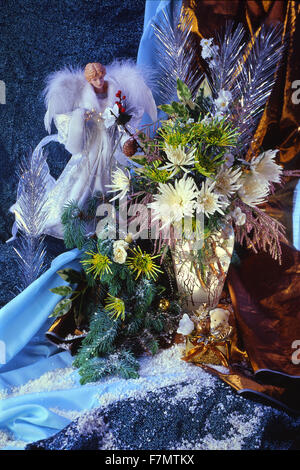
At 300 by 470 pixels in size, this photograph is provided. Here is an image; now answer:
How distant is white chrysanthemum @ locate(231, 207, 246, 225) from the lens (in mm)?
1157

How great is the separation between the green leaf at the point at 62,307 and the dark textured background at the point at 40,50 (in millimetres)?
476

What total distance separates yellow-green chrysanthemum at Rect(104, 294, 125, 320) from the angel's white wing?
63cm

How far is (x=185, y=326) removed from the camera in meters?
1.25

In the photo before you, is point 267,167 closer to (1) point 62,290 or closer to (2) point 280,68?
(2) point 280,68

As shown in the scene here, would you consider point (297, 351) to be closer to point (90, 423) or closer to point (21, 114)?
point (90, 423)

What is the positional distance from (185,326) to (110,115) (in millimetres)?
691

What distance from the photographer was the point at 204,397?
3.60 feet

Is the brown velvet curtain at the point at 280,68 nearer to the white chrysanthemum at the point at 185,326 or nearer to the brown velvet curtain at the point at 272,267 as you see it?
the brown velvet curtain at the point at 272,267

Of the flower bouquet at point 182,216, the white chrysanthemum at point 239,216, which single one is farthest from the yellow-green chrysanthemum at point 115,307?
the white chrysanthemum at point 239,216

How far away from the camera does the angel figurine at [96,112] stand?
56.1 inches

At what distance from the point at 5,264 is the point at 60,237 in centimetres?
34

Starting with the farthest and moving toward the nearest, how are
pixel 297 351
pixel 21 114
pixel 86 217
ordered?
pixel 21 114
pixel 86 217
pixel 297 351

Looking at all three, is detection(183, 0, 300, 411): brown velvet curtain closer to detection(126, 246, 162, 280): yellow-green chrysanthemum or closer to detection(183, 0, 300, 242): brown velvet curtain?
detection(183, 0, 300, 242): brown velvet curtain
